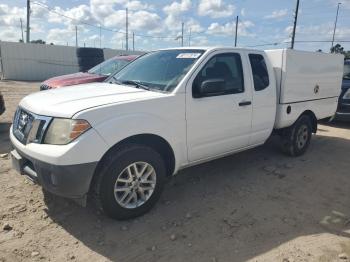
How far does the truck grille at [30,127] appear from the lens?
3.25 m

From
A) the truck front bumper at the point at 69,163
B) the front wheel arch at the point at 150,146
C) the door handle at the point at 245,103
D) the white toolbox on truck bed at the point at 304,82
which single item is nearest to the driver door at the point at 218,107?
the door handle at the point at 245,103

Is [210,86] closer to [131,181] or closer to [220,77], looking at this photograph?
[220,77]

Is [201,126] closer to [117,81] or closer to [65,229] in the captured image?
[117,81]

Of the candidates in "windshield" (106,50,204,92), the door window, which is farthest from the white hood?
the door window

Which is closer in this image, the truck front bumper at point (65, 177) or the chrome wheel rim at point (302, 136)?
the truck front bumper at point (65, 177)

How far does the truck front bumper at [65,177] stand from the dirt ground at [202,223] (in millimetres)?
513

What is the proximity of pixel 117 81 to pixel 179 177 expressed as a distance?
165cm

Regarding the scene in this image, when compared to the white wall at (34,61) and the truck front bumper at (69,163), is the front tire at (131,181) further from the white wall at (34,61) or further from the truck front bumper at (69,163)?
the white wall at (34,61)

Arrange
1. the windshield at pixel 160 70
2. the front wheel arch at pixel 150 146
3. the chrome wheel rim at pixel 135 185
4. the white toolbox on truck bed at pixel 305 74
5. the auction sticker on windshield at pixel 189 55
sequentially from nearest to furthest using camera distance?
the front wheel arch at pixel 150 146, the chrome wheel rim at pixel 135 185, the windshield at pixel 160 70, the auction sticker on windshield at pixel 189 55, the white toolbox on truck bed at pixel 305 74

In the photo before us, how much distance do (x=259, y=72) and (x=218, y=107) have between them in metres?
1.15

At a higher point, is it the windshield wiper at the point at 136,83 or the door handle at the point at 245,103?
the windshield wiper at the point at 136,83

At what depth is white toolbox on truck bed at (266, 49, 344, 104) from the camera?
5.38 metres

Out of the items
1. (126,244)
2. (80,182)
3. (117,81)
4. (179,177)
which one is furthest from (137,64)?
(126,244)

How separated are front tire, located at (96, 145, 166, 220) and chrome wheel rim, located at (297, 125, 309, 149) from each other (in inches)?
128
